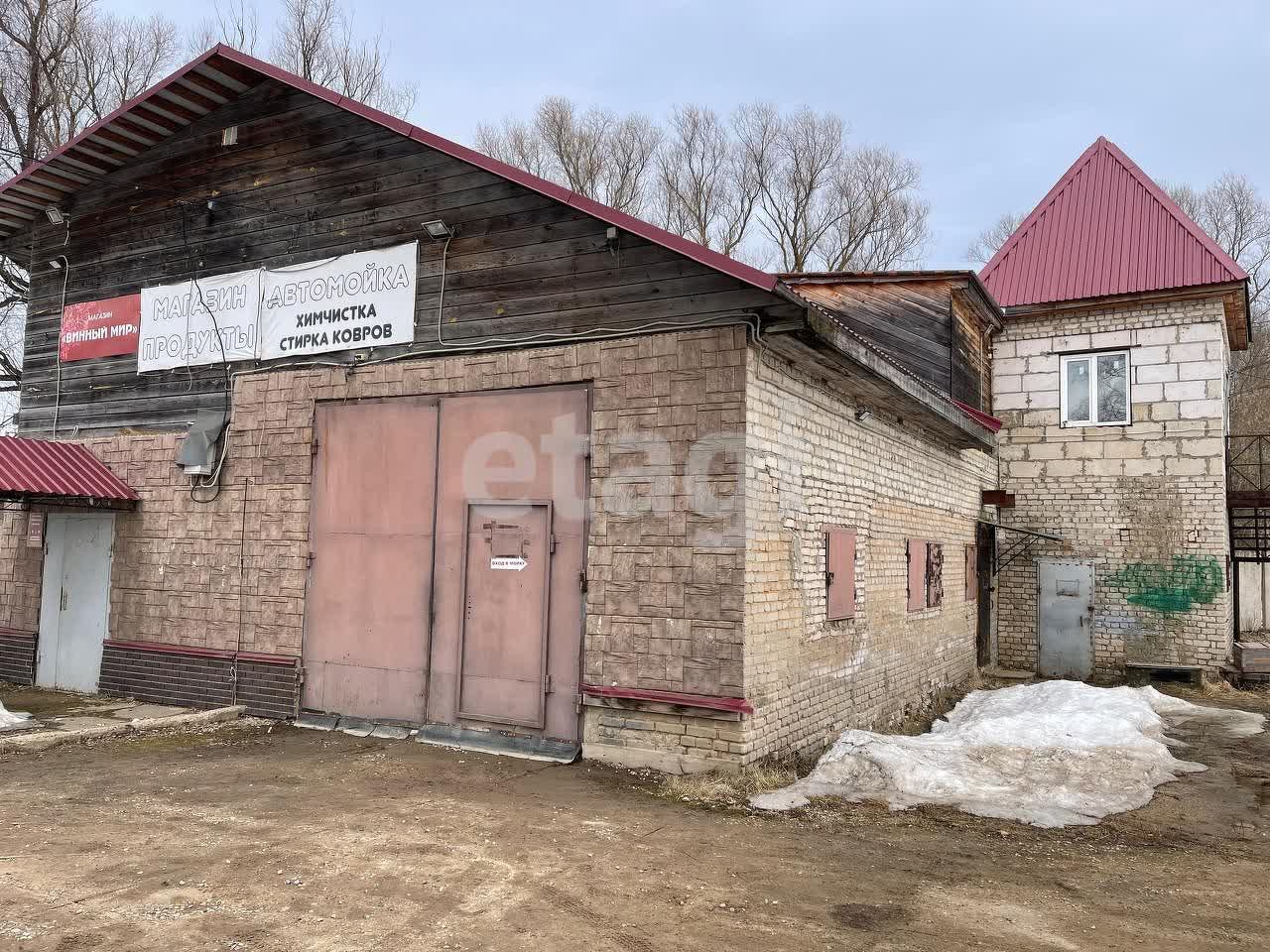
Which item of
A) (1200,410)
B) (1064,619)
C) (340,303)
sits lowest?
(1064,619)

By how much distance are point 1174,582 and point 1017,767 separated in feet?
28.9

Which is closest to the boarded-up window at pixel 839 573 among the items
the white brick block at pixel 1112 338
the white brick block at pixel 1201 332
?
the white brick block at pixel 1112 338

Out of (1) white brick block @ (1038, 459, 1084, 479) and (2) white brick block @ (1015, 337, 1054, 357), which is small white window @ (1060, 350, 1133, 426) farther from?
(1) white brick block @ (1038, 459, 1084, 479)

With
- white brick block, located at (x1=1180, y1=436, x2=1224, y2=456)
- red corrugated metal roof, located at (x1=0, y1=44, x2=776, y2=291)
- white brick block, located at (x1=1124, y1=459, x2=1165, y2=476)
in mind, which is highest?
red corrugated metal roof, located at (x1=0, y1=44, x2=776, y2=291)

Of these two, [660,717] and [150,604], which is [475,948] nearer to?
[660,717]

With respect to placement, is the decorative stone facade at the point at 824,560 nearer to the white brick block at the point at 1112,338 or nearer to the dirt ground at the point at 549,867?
the dirt ground at the point at 549,867

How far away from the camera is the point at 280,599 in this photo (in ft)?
30.3

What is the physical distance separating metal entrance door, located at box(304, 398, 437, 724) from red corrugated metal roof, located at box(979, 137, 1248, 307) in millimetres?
11793

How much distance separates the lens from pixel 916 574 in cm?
1155

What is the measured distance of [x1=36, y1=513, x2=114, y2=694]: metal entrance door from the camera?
1053 centimetres

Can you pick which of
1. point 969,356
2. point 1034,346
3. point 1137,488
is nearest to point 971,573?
point 1137,488

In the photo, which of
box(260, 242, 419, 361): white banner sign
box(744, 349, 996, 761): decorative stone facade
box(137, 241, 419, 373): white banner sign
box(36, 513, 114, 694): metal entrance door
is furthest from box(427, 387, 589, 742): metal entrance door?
box(36, 513, 114, 694): metal entrance door

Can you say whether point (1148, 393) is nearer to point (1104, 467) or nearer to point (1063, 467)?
→ point (1104, 467)

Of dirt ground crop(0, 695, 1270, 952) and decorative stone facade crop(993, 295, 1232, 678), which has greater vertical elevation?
decorative stone facade crop(993, 295, 1232, 678)
